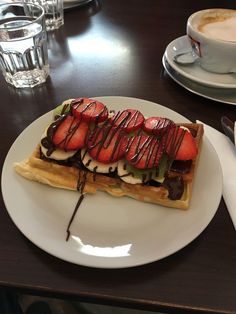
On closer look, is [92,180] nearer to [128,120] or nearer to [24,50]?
[128,120]

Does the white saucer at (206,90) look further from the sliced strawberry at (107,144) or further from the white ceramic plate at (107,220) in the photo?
the sliced strawberry at (107,144)

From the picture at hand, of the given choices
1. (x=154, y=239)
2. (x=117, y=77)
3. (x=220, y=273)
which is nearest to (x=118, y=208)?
(x=154, y=239)

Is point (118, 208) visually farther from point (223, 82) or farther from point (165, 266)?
point (223, 82)

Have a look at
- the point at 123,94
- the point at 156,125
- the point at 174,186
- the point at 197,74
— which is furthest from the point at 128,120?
the point at 197,74

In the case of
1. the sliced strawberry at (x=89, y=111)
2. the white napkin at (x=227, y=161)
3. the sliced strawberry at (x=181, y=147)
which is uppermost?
the sliced strawberry at (x=89, y=111)

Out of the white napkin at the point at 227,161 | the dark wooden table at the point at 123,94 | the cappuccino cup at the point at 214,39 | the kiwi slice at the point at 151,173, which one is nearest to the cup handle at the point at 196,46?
A: the cappuccino cup at the point at 214,39

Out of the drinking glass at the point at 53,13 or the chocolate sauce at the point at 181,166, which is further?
the drinking glass at the point at 53,13
